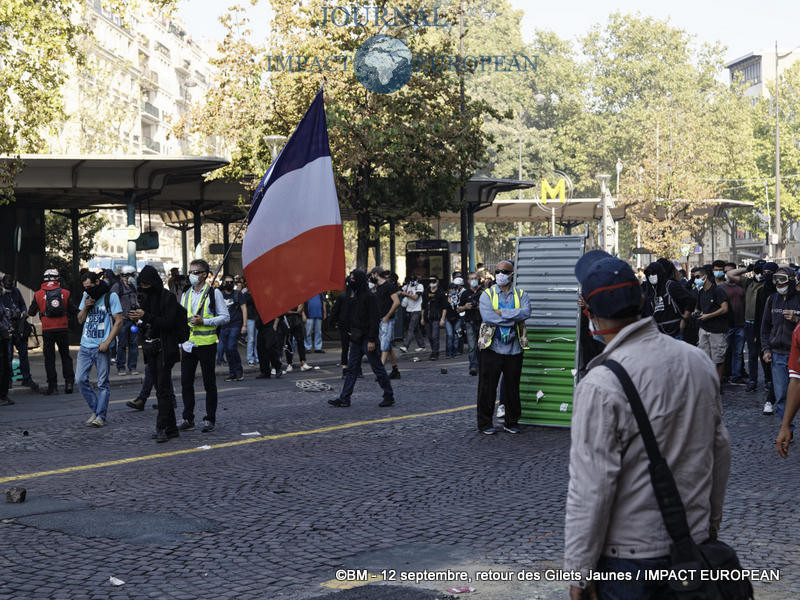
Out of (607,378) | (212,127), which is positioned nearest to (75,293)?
(212,127)

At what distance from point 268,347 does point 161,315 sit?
6.71m

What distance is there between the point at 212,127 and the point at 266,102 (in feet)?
5.86

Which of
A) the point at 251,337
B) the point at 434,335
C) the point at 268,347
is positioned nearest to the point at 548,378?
the point at 268,347

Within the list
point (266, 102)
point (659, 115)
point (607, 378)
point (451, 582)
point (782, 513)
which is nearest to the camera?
point (607, 378)

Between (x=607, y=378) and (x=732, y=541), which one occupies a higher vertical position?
(x=607, y=378)

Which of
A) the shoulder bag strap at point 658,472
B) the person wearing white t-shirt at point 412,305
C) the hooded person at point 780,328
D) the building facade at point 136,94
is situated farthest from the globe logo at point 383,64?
the shoulder bag strap at point 658,472

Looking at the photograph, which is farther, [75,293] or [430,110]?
[75,293]

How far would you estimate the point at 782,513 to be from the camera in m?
A: 6.87

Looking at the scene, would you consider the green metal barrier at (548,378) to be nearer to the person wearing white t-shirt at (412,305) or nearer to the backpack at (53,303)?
the backpack at (53,303)

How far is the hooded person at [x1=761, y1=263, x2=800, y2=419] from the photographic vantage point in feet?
32.9

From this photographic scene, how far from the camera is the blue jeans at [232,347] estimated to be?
17.3 m

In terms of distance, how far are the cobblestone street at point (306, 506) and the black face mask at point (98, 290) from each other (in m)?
1.50

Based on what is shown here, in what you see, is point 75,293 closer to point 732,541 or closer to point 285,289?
point 285,289

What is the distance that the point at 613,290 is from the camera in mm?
3045
